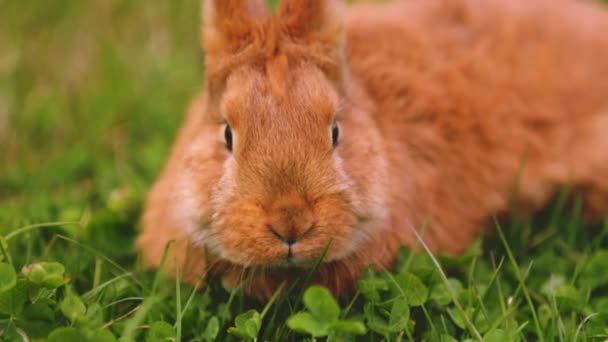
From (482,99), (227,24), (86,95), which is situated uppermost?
(227,24)

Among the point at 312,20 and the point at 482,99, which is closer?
the point at 312,20

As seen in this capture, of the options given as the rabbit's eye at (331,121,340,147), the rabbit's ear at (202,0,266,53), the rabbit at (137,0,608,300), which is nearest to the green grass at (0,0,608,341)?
the rabbit at (137,0,608,300)

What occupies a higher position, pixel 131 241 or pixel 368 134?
pixel 368 134

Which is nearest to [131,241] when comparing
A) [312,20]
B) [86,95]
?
[312,20]

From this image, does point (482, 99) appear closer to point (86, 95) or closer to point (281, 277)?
point (281, 277)

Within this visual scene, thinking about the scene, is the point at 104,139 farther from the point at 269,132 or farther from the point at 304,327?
the point at 304,327

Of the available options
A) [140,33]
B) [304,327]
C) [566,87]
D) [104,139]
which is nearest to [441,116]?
[566,87]
